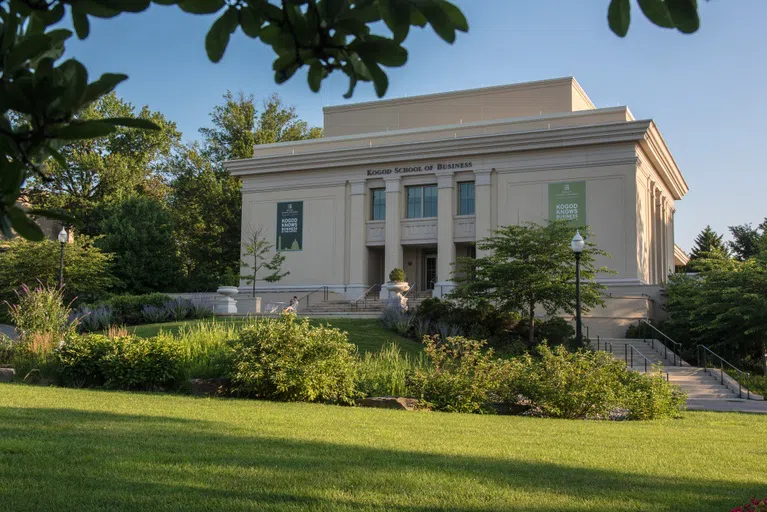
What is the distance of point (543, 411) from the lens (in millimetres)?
12289

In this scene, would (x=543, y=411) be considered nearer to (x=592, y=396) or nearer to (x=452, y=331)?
(x=592, y=396)

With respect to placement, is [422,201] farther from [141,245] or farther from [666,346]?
[141,245]

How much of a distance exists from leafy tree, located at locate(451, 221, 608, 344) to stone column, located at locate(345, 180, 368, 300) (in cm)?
1272

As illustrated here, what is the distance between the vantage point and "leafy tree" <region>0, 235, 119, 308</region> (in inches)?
1427

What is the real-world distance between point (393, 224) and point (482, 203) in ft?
16.4

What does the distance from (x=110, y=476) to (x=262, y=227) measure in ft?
124

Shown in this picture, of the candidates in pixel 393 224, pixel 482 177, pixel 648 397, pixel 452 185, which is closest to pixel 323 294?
pixel 393 224

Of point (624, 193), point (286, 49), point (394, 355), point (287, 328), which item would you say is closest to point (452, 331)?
point (394, 355)

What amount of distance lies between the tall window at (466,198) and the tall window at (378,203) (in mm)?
4352

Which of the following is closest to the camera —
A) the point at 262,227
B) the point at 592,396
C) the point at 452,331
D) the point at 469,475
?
the point at 469,475

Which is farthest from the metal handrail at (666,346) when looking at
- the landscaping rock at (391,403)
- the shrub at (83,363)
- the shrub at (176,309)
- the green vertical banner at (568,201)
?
the shrub at (83,363)

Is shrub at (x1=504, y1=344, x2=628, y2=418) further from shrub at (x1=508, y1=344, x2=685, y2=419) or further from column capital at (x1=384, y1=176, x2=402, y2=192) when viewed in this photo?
column capital at (x1=384, y1=176, x2=402, y2=192)

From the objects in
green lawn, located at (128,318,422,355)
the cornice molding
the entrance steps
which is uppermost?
the cornice molding

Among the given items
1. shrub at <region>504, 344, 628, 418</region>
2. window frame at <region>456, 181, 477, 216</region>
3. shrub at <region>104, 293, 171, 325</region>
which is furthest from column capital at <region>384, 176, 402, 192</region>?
shrub at <region>504, 344, 628, 418</region>
